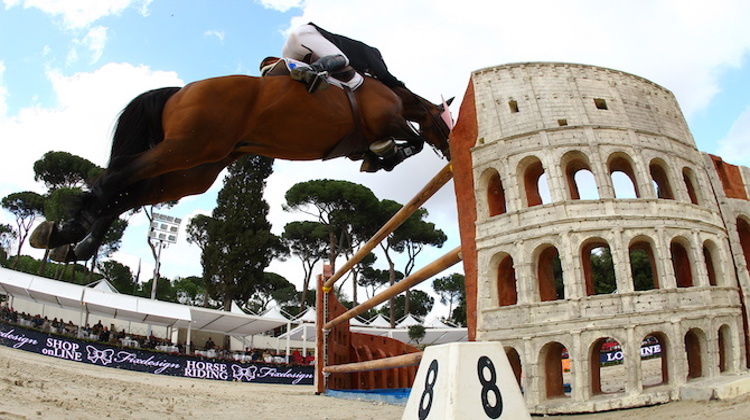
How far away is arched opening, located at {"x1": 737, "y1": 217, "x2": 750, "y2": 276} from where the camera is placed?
20.6 ft

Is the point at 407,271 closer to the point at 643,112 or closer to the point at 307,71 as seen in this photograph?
the point at 643,112

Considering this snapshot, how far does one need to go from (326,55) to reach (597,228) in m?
5.33

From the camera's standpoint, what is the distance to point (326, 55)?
316 cm

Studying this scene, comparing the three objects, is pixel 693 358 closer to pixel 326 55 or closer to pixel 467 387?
pixel 467 387

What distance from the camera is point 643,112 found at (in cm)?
673

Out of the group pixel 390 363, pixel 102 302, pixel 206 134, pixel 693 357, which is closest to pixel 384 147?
pixel 206 134

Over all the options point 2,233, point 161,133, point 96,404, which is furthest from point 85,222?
point 2,233

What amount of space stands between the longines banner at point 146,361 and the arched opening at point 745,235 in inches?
662

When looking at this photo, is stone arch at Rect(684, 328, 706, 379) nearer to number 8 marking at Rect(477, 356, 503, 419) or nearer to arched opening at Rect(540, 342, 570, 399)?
arched opening at Rect(540, 342, 570, 399)

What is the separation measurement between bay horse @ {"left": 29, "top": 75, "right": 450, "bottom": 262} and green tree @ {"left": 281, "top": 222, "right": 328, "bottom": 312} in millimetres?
40020

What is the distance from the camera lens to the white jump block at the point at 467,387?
86.7 inches

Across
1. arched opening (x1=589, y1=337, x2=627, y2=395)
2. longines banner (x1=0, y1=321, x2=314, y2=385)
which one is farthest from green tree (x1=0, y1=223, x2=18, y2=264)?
arched opening (x1=589, y1=337, x2=627, y2=395)

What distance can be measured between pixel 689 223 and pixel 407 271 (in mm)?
37883

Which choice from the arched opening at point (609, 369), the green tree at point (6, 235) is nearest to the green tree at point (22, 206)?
the green tree at point (6, 235)
